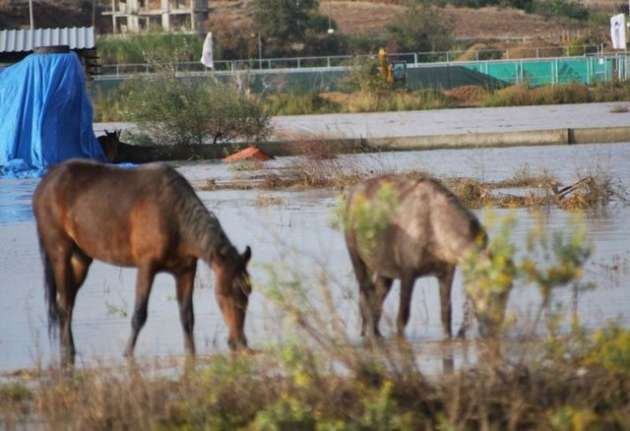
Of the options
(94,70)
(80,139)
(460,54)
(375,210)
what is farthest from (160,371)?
(460,54)

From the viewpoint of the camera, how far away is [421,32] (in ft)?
291

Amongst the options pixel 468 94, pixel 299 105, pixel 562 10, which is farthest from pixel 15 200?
pixel 562 10

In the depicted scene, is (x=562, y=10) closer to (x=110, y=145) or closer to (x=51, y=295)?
(x=110, y=145)

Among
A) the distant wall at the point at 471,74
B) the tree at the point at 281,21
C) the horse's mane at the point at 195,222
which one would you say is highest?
the tree at the point at 281,21

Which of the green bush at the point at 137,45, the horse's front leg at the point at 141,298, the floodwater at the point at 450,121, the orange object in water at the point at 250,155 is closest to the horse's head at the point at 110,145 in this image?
the orange object in water at the point at 250,155

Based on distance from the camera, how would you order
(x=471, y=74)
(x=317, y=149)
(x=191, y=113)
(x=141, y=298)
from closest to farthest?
(x=141, y=298) < (x=317, y=149) < (x=191, y=113) < (x=471, y=74)

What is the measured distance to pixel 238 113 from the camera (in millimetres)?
30016

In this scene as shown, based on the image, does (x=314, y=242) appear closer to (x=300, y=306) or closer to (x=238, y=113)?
(x=300, y=306)

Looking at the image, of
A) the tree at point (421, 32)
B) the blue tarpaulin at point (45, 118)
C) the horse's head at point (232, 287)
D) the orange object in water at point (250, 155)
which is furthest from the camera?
the tree at point (421, 32)

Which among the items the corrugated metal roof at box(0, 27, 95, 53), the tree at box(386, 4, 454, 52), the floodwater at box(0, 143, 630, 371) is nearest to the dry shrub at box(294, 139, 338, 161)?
the floodwater at box(0, 143, 630, 371)

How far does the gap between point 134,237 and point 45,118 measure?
1717cm

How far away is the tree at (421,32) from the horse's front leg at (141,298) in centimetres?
7683

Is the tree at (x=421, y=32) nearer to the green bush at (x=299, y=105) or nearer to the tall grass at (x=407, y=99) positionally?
the tall grass at (x=407, y=99)

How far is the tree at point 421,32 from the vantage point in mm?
87438
